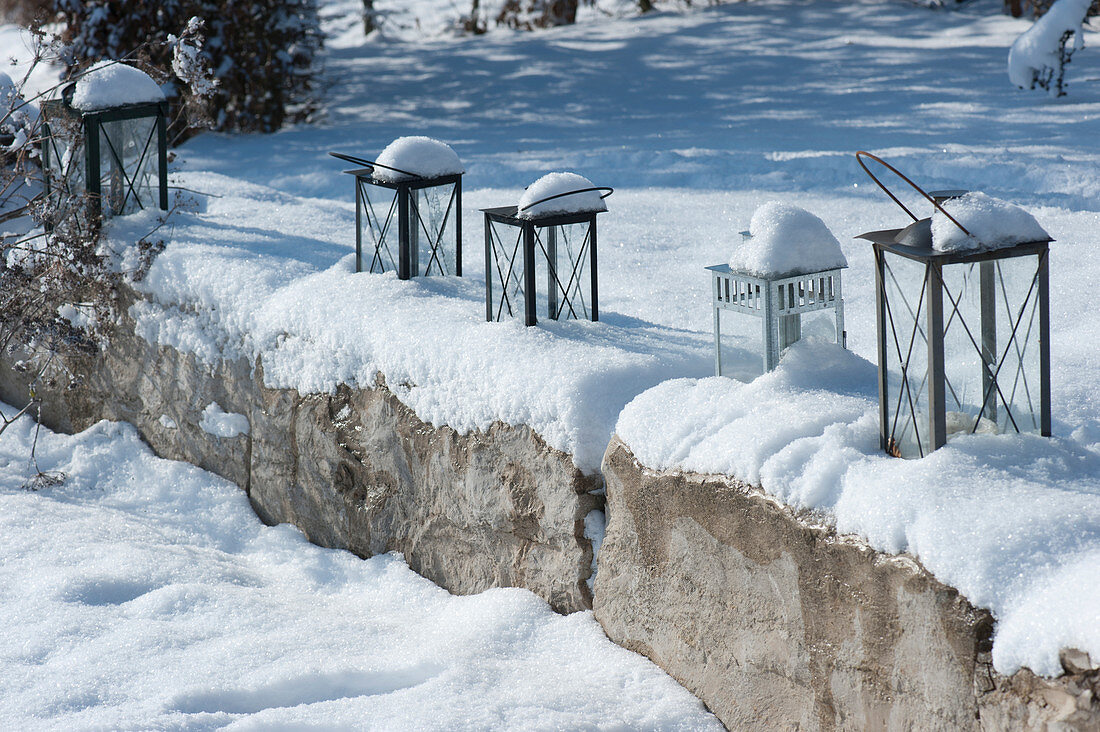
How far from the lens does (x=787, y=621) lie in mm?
2676

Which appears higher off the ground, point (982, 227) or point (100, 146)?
point (100, 146)

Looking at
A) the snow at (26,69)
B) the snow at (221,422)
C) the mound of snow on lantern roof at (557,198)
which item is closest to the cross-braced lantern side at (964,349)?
the mound of snow on lantern roof at (557,198)

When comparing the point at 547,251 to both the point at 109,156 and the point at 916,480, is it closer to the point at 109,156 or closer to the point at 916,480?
the point at 916,480

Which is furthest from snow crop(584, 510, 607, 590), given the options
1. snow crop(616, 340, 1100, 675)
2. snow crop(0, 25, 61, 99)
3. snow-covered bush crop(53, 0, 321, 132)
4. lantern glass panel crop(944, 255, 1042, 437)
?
snow crop(0, 25, 61, 99)

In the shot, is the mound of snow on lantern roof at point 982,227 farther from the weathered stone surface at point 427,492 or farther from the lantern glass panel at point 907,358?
the weathered stone surface at point 427,492

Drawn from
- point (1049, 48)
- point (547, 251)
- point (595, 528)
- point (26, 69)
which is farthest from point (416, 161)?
point (26, 69)

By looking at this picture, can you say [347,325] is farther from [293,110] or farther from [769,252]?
[293,110]

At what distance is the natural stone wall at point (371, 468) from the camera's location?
11.2ft

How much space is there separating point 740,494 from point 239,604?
5.82 feet

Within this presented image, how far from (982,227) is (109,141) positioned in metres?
4.20

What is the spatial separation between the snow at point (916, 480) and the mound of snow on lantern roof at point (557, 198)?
828 millimetres

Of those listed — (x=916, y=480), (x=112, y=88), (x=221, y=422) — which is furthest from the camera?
(x=112, y=88)

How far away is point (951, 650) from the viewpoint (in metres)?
2.27

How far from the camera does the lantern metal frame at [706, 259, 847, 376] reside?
3082mm
